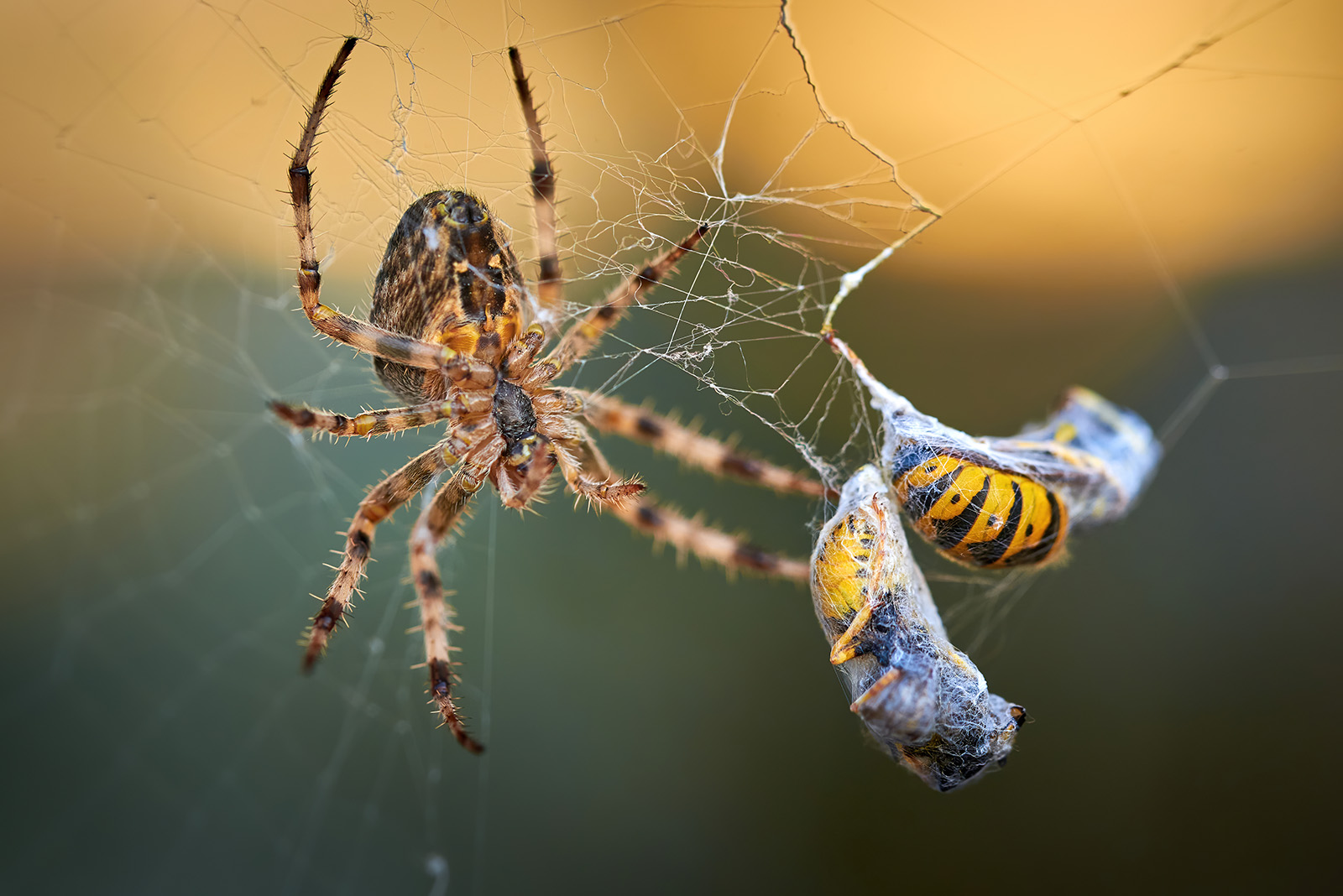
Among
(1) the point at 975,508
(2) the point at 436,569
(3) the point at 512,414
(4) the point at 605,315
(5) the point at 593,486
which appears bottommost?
(2) the point at 436,569

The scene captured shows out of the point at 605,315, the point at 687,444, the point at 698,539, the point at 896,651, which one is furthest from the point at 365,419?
the point at 896,651

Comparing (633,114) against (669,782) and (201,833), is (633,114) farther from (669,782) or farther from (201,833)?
(201,833)

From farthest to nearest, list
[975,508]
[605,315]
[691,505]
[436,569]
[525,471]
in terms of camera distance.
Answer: [691,505] < [436,569] < [605,315] < [525,471] < [975,508]

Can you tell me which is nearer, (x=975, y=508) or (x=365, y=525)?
(x=975, y=508)

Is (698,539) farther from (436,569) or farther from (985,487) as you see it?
(985,487)

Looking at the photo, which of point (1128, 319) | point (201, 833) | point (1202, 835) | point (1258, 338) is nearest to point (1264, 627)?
point (1202, 835)

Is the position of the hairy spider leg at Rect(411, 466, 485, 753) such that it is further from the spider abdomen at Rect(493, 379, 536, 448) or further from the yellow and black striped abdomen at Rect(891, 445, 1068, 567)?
the yellow and black striped abdomen at Rect(891, 445, 1068, 567)
